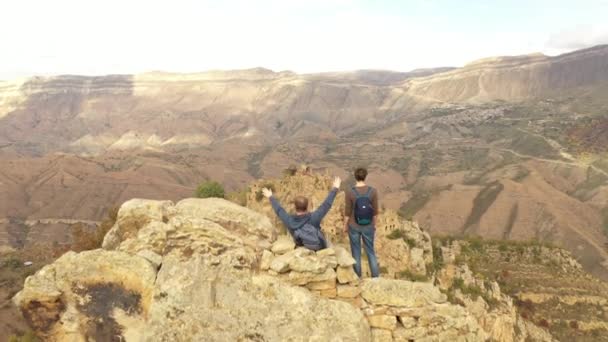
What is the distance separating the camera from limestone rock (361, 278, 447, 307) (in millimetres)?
11469

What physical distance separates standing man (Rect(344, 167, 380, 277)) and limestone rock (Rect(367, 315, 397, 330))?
1.20 m

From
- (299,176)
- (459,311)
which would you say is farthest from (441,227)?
(459,311)

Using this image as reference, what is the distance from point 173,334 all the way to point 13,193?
164 m

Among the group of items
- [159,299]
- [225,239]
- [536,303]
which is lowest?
[536,303]

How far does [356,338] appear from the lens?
35.7 feet

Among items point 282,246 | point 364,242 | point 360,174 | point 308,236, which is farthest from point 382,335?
point 360,174

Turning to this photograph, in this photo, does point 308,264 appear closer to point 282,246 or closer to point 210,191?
point 282,246

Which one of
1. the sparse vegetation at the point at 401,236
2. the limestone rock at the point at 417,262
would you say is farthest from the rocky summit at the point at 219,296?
the sparse vegetation at the point at 401,236

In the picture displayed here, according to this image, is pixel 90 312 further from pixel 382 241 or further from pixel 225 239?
pixel 382 241

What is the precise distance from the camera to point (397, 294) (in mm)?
11508

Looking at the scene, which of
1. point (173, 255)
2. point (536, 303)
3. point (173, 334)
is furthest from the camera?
point (536, 303)

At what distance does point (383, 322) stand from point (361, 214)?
8.83ft

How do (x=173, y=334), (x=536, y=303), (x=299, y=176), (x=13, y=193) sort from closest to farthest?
(x=173, y=334), (x=299, y=176), (x=536, y=303), (x=13, y=193)

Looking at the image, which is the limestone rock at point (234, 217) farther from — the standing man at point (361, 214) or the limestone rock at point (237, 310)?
the standing man at point (361, 214)
